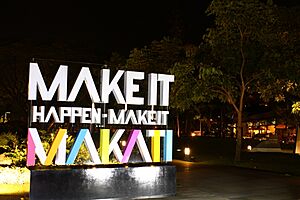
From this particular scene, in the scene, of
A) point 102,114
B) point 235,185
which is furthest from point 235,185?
point 102,114

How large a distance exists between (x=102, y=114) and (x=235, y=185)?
21.5 ft

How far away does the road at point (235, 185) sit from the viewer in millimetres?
14898

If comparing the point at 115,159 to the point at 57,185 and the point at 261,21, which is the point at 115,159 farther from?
the point at 261,21

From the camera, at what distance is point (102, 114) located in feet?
43.7

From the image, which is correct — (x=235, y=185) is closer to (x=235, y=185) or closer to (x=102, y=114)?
(x=235, y=185)

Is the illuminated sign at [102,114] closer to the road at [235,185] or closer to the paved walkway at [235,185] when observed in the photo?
the paved walkway at [235,185]

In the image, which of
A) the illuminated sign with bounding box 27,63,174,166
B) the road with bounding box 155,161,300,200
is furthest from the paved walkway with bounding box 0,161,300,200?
the illuminated sign with bounding box 27,63,174,166

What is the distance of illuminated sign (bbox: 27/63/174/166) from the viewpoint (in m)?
12.5

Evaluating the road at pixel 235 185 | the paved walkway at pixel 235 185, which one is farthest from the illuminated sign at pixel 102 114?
the road at pixel 235 185

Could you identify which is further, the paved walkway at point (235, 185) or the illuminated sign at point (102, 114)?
the paved walkway at point (235, 185)

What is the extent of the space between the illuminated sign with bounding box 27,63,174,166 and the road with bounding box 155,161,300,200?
1.91 metres

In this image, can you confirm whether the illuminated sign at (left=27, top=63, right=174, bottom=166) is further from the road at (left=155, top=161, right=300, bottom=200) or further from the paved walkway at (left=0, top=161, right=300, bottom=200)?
the road at (left=155, top=161, right=300, bottom=200)

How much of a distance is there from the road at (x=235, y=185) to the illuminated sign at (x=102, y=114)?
1.91 m

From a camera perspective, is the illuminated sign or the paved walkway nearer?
the illuminated sign
